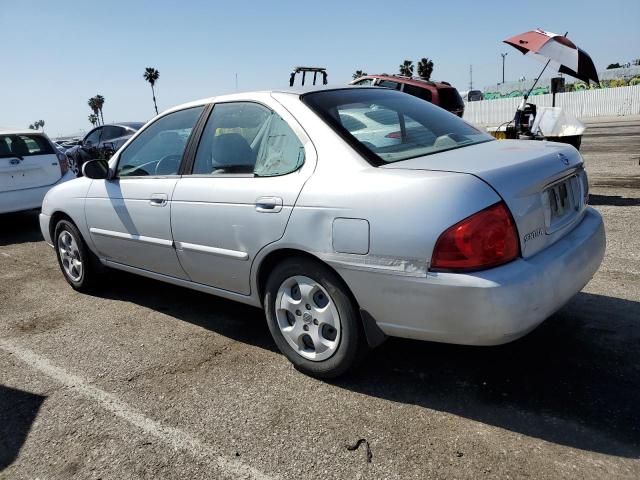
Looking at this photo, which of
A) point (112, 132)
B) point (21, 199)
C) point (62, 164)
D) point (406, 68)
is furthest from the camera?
point (406, 68)

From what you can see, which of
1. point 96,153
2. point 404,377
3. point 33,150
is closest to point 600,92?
point 96,153

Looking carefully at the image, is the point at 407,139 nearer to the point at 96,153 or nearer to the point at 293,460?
the point at 293,460

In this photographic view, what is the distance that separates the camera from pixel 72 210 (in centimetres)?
471

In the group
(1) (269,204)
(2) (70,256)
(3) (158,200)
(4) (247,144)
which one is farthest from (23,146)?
(1) (269,204)

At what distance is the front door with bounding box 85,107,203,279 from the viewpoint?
12.4 feet

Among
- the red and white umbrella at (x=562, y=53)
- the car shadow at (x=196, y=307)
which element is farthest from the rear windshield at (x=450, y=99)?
the car shadow at (x=196, y=307)

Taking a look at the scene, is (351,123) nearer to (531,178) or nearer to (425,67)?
(531,178)

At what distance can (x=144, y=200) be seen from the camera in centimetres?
389

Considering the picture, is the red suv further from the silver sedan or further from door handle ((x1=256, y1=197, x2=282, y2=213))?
door handle ((x1=256, y1=197, x2=282, y2=213))

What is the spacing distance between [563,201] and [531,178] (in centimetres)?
41

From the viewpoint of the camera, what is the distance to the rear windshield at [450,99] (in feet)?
39.4

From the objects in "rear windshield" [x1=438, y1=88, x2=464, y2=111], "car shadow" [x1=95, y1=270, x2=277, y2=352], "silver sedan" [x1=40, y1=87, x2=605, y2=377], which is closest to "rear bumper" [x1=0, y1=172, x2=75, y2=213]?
"car shadow" [x1=95, y1=270, x2=277, y2=352]

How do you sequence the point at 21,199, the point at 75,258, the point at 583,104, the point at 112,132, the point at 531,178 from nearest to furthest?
1. the point at 531,178
2. the point at 75,258
3. the point at 21,199
4. the point at 112,132
5. the point at 583,104

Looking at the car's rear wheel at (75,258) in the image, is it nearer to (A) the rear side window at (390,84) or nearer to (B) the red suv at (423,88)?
(B) the red suv at (423,88)
